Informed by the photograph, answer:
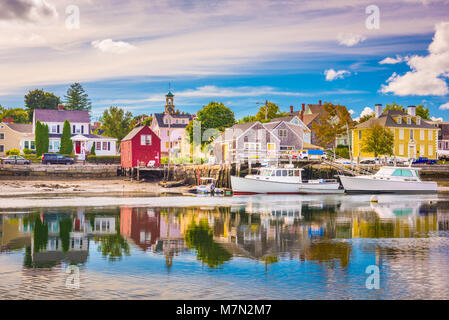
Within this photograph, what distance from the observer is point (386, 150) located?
73.2m

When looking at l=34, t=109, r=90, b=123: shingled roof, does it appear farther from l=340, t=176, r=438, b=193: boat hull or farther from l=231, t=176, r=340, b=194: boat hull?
l=340, t=176, r=438, b=193: boat hull

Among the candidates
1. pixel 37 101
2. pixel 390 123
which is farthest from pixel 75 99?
pixel 390 123

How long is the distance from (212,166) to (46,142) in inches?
1320

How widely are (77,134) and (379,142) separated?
50508 mm

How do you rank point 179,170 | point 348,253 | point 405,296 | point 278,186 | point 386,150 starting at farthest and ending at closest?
1. point 386,150
2. point 179,170
3. point 278,186
4. point 348,253
5. point 405,296

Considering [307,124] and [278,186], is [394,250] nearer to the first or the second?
[278,186]

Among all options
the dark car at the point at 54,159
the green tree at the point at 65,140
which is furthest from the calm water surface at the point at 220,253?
the green tree at the point at 65,140

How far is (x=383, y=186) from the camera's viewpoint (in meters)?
51.7

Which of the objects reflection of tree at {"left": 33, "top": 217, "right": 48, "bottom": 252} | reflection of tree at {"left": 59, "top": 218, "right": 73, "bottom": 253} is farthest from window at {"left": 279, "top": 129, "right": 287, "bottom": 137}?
reflection of tree at {"left": 33, "top": 217, "right": 48, "bottom": 252}

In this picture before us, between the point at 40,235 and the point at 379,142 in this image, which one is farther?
the point at 379,142

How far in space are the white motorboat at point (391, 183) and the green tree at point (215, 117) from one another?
3528 cm

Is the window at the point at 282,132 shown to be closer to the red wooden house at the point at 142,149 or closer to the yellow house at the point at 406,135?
the yellow house at the point at 406,135

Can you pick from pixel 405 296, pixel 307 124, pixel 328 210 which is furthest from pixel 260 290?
pixel 307 124

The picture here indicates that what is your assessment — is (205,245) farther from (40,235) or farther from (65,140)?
(65,140)
